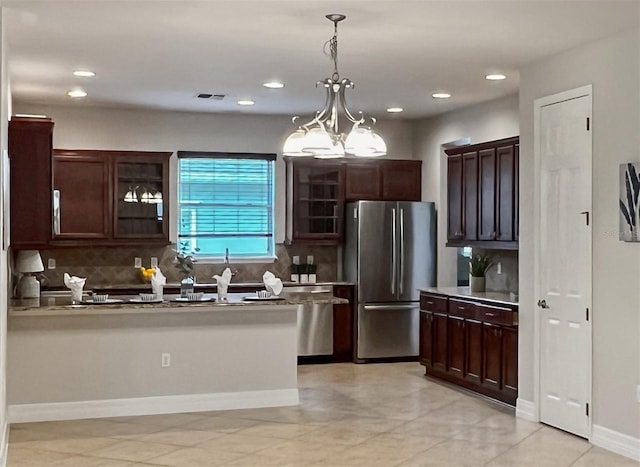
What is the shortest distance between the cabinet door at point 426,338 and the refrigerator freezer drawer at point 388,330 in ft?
3.06

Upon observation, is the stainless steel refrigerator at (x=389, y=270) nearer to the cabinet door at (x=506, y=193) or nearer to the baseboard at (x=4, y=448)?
the cabinet door at (x=506, y=193)

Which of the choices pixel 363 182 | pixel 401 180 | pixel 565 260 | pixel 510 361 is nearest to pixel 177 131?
pixel 363 182

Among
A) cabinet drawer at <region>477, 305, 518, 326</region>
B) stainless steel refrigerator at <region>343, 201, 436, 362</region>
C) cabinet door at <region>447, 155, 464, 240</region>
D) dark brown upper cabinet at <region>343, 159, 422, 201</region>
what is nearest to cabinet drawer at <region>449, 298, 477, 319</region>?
cabinet drawer at <region>477, 305, 518, 326</region>

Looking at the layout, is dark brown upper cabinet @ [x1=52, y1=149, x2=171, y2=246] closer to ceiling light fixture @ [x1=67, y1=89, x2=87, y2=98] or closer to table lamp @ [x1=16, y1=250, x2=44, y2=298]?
ceiling light fixture @ [x1=67, y1=89, x2=87, y2=98]

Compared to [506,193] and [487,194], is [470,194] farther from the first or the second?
[506,193]

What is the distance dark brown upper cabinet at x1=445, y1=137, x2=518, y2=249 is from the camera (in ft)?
23.8

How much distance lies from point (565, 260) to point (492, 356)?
1.39m

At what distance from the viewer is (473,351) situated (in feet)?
24.3

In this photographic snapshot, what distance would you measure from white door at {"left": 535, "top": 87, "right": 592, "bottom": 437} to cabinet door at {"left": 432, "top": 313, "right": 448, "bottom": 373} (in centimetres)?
167

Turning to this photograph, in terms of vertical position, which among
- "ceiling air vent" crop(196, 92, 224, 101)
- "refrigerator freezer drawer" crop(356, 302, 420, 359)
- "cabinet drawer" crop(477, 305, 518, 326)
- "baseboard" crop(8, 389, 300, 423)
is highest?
"ceiling air vent" crop(196, 92, 224, 101)

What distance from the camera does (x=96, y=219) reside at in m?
8.80

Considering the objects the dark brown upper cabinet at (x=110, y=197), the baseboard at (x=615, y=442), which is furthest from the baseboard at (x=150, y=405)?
the dark brown upper cabinet at (x=110, y=197)

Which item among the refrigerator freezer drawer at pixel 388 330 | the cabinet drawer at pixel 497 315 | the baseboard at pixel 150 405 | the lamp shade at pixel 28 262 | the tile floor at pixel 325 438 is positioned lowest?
the tile floor at pixel 325 438

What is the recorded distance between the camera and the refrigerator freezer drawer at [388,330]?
364 inches
